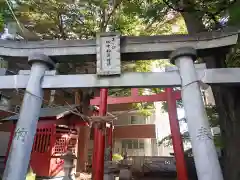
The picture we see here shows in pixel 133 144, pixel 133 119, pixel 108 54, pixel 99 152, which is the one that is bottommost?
pixel 99 152

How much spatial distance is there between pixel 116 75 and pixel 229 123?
2.37m

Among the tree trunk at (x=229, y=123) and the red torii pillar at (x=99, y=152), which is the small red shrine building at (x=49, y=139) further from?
the tree trunk at (x=229, y=123)

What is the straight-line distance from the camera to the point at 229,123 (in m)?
4.08

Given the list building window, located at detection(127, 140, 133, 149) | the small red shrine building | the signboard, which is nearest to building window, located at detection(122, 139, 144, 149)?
building window, located at detection(127, 140, 133, 149)

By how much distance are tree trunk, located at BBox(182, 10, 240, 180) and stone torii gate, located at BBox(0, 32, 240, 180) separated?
2.00 ft

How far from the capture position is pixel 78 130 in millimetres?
11547

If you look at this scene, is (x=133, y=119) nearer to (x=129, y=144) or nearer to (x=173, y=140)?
(x=129, y=144)

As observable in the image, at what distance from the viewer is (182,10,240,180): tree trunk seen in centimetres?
386

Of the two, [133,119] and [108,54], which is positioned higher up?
[133,119]

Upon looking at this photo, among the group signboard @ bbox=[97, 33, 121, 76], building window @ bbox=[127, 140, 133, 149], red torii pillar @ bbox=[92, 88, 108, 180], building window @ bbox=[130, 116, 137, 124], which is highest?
building window @ bbox=[130, 116, 137, 124]

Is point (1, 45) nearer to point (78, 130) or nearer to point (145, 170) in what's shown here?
point (78, 130)

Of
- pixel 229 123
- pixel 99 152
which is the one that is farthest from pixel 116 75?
pixel 99 152

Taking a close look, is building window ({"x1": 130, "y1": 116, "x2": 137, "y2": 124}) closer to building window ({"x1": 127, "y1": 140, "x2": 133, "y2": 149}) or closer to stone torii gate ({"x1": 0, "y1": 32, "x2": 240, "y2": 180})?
building window ({"x1": 127, "y1": 140, "x2": 133, "y2": 149})

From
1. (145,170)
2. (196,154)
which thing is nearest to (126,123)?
(145,170)
